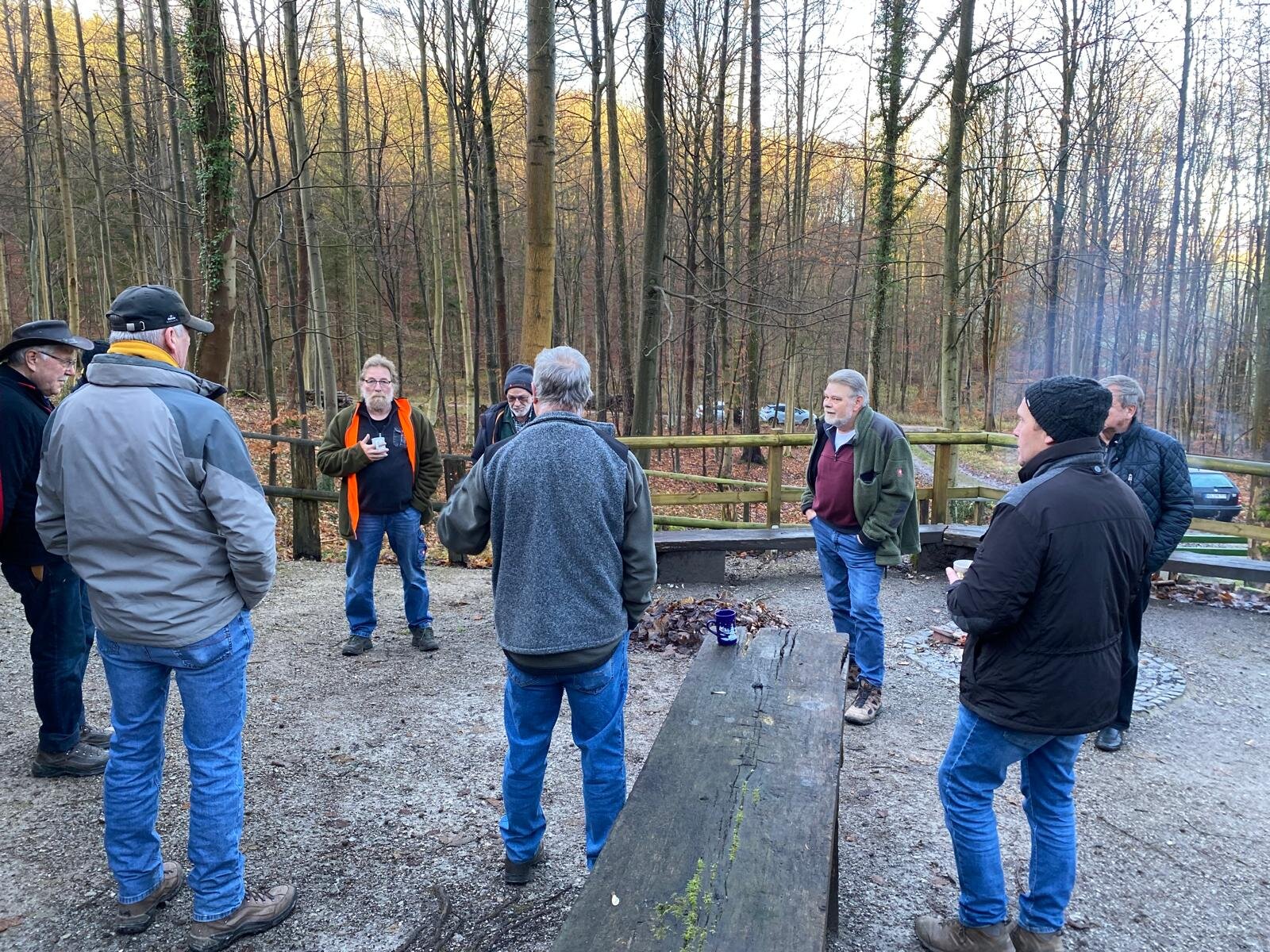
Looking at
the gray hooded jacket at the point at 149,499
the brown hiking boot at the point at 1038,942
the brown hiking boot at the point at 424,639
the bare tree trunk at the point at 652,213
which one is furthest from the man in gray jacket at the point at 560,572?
the bare tree trunk at the point at 652,213

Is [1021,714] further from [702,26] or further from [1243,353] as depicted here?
[1243,353]

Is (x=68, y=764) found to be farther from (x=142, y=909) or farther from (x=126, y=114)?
(x=126, y=114)

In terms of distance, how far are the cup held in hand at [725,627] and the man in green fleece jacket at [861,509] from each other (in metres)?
1.10

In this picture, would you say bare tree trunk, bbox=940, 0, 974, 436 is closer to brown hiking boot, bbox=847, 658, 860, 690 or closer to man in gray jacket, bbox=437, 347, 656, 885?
brown hiking boot, bbox=847, 658, 860, 690

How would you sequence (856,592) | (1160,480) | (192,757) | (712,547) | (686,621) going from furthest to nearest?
(712,547) → (686,621) → (856,592) → (1160,480) → (192,757)

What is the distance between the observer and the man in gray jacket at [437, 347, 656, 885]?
2521 millimetres

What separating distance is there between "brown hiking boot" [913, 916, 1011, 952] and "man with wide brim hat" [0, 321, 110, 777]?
139 inches

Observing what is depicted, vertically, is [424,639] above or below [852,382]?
below

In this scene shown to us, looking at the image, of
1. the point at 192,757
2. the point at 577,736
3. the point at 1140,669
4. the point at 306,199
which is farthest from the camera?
the point at 306,199

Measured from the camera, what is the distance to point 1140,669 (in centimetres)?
522

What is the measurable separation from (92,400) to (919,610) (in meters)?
5.87

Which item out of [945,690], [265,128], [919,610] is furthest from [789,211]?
[945,690]

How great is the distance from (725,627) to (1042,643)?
1.45 meters

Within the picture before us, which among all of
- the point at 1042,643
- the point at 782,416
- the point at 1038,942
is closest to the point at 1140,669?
the point at 1038,942
